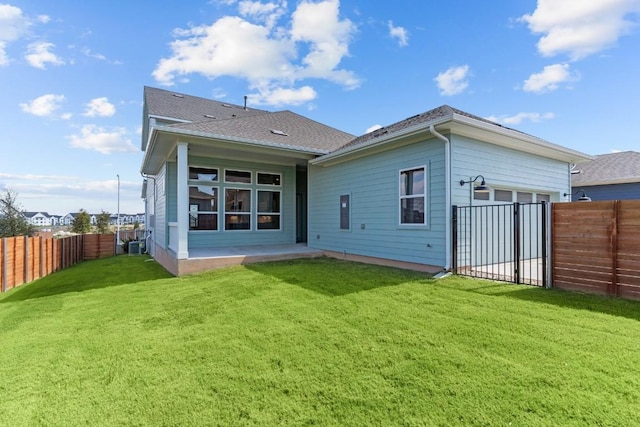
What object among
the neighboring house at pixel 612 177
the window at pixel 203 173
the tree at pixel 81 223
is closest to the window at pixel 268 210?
the window at pixel 203 173

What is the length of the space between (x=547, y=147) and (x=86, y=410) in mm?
9575

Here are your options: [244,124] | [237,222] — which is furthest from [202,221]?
[244,124]

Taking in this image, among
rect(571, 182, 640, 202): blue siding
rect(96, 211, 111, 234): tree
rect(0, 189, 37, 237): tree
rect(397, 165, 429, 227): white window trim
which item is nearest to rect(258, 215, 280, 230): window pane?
rect(397, 165, 429, 227): white window trim

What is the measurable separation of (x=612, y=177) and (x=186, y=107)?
748 inches

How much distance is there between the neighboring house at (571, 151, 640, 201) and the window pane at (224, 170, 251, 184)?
478 inches

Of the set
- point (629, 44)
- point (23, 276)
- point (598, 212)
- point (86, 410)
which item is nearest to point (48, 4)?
point (23, 276)

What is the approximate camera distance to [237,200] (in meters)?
10.4

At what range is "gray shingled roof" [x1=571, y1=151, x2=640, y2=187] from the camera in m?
12.3

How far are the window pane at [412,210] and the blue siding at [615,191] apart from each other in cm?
1115

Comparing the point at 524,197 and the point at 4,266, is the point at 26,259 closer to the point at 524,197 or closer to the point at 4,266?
the point at 4,266

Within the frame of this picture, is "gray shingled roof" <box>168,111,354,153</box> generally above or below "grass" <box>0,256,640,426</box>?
above

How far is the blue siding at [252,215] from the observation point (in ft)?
32.1

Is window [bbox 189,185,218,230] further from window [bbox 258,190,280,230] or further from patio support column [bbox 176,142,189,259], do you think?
patio support column [bbox 176,142,189,259]

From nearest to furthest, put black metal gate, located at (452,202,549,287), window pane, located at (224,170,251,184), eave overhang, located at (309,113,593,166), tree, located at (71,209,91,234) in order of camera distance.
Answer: black metal gate, located at (452,202,549,287) < eave overhang, located at (309,113,593,166) < window pane, located at (224,170,251,184) < tree, located at (71,209,91,234)
